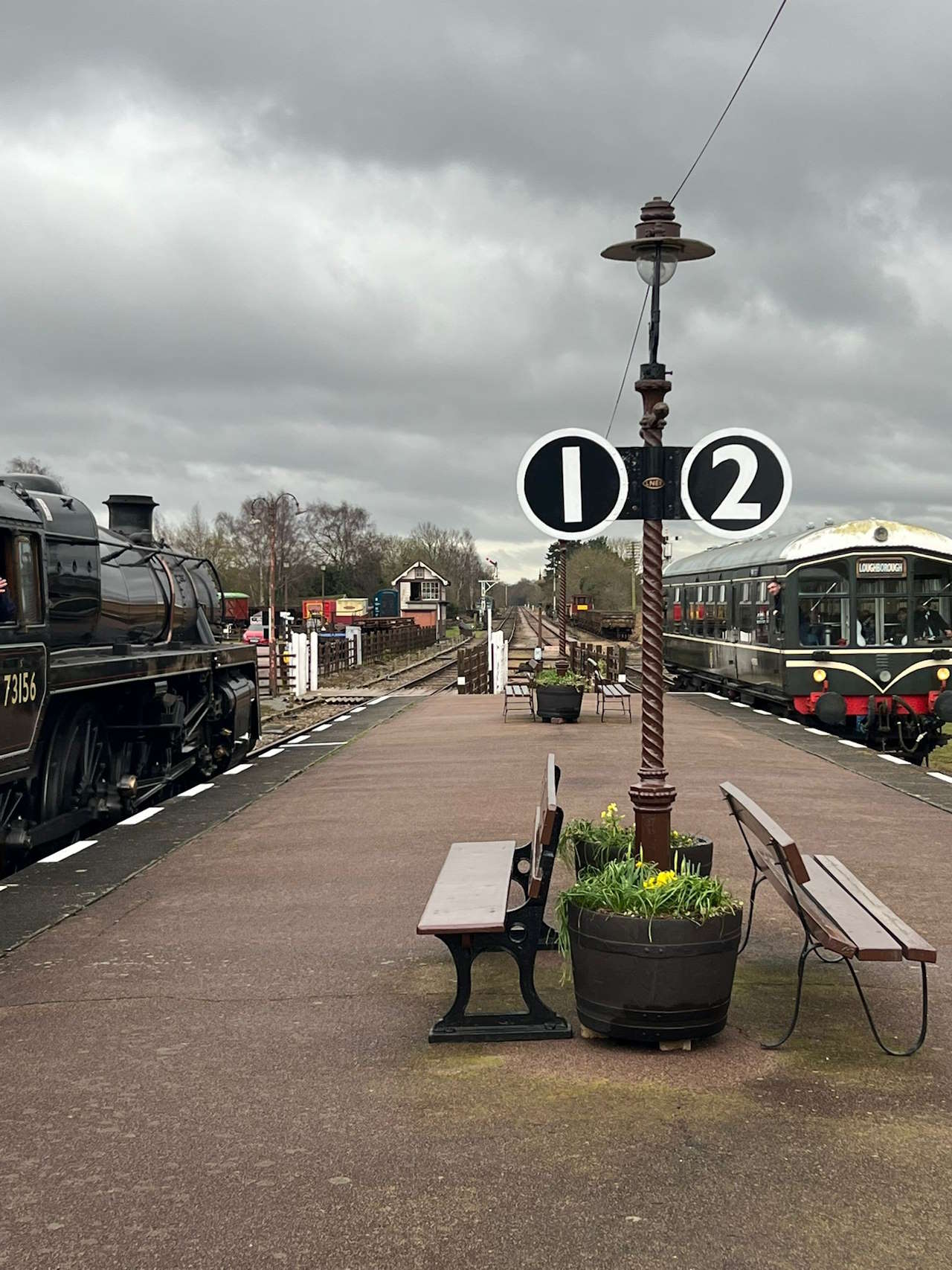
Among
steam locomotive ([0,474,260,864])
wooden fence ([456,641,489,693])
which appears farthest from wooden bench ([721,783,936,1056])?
wooden fence ([456,641,489,693])

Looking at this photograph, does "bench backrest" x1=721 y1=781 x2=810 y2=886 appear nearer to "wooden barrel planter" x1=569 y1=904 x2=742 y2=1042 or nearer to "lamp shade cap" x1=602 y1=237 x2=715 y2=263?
"wooden barrel planter" x1=569 y1=904 x2=742 y2=1042

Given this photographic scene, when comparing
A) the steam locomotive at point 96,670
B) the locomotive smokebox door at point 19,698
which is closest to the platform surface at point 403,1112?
the locomotive smokebox door at point 19,698

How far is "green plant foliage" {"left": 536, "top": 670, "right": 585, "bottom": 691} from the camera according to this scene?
19.9m

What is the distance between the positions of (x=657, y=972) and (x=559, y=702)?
15.0 m

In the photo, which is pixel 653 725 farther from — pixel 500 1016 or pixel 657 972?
pixel 500 1016

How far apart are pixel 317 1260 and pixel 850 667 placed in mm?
16207

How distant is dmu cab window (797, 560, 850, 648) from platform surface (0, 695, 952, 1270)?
36.0 feet

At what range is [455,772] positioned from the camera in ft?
46.0

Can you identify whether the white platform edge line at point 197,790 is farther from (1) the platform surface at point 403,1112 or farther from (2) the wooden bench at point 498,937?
(2) the wooden bench at point 498,937

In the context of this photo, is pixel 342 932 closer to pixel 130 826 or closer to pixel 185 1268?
pixel 185 1268

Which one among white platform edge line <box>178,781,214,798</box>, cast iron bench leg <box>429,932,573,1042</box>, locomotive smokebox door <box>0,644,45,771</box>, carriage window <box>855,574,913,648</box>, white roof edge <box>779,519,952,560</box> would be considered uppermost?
white roof edge <box>779,519,952,560</box>

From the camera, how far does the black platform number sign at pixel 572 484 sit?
5832 mm

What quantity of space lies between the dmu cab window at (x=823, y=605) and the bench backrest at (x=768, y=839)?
41.6ft

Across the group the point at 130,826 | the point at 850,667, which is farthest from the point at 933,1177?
the point at 850,667
